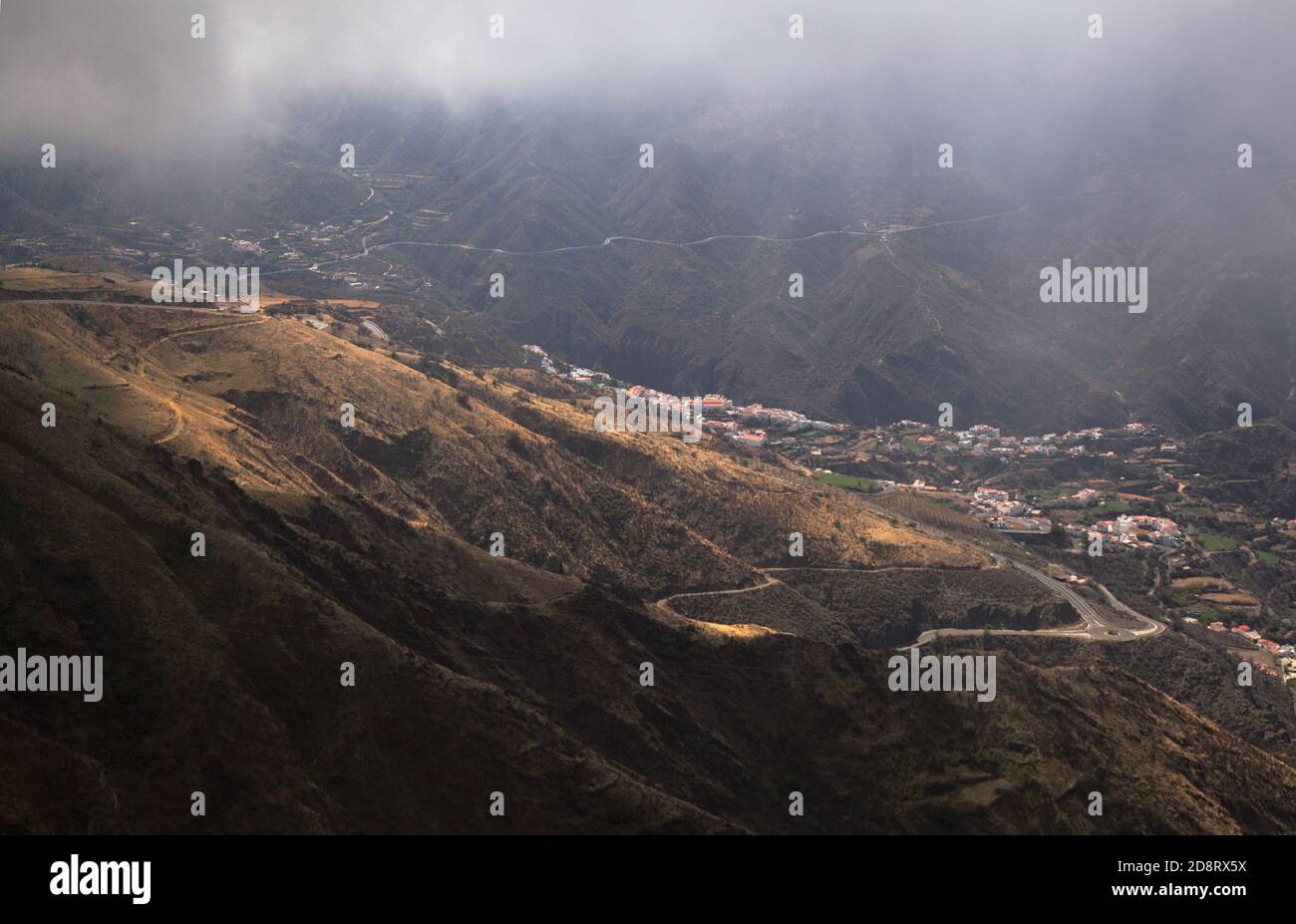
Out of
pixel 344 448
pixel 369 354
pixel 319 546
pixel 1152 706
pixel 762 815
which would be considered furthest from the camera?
pixel 369 354

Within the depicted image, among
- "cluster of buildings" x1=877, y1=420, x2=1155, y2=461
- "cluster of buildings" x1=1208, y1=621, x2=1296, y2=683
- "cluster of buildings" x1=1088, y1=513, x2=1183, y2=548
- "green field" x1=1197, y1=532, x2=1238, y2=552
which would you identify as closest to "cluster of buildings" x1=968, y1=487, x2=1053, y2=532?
"cluster of buildings" x1=1088, y1=513, x2=1183, y2=548

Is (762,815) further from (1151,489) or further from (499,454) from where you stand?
(1151,489)

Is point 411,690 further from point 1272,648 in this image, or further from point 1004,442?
point 1004,442

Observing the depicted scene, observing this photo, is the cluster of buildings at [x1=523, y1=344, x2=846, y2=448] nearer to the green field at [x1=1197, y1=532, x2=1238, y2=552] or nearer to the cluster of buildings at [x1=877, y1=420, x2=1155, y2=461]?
the cluster of buildings at [x1=877, y1=420, x2=1155, y2=461]

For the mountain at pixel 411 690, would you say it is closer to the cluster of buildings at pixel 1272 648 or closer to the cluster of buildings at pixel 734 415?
the cluster of buildings at pixel 1272 648

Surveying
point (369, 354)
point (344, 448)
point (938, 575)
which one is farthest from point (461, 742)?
point (369, 354)

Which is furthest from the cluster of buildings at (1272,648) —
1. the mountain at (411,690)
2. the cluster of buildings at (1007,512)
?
the mountain at (411,690)
